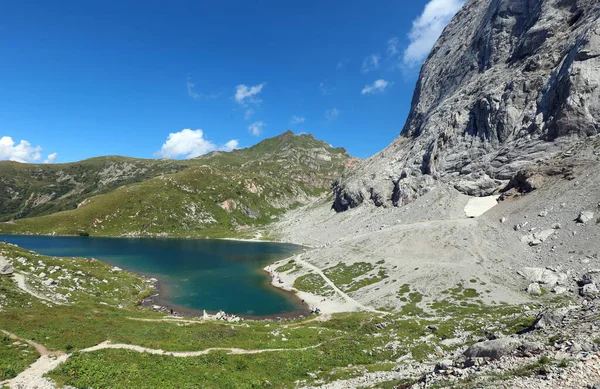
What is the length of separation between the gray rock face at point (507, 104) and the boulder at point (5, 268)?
14362 centimetres

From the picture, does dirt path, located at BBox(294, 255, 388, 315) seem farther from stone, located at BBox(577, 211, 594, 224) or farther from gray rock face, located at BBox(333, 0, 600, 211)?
gray rock face, located at BBox(333, 0, 600, 211)

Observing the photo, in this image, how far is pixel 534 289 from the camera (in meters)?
62.3

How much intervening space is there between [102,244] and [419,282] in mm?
172624

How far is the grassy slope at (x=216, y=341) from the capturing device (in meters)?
28.9

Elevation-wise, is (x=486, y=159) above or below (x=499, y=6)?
below

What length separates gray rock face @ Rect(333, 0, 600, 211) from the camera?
367ft

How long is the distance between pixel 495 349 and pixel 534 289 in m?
51.5

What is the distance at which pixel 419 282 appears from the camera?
74875mm

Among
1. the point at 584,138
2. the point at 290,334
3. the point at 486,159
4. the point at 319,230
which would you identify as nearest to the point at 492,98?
the point at 486,159

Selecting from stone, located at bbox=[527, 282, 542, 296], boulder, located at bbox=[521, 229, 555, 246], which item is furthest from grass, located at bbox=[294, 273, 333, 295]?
boulder, located at bbox=[521, 229, 555, 246]

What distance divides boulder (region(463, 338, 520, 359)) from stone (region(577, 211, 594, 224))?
2887 inches

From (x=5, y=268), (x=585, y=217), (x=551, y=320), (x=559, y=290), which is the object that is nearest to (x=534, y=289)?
(x=559, y=290)

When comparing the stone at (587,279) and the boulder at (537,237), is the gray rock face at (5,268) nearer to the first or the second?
the stone at (587,279)

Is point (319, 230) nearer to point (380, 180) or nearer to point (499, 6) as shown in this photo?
point (380, 180)
